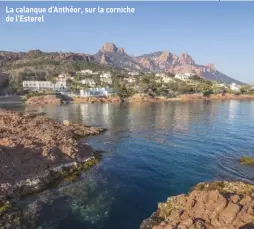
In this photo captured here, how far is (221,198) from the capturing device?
19.2 m

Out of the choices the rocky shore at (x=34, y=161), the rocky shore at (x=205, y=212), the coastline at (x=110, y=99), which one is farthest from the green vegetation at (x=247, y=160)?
the coastline at (x=110, y=99)

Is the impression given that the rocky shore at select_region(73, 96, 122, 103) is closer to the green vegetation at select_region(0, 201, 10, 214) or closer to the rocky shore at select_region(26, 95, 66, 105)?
the rocky shore at select_region(26, 95, 66, 105)

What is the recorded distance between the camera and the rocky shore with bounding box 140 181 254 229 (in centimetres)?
1736

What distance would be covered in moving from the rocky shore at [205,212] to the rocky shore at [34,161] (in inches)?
473

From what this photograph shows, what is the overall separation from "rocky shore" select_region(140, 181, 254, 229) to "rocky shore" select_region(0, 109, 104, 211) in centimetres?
1201

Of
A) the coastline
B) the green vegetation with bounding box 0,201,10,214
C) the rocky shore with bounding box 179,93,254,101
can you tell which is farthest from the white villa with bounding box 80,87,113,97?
the green vegetation with bounding box 0,201,10,214

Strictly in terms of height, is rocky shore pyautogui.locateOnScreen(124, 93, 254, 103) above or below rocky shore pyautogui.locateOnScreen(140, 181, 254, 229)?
above

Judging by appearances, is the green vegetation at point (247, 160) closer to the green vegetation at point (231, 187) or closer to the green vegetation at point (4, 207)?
the green vegetation at point (231, 187)

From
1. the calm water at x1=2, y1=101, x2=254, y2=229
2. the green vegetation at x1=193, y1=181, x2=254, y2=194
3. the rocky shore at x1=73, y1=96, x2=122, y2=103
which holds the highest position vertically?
the rocky shore at x1=73, y1=96, x2=122, y2=103

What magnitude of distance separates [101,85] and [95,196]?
169347 mm

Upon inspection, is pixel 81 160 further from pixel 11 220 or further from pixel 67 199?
pixel 11 220

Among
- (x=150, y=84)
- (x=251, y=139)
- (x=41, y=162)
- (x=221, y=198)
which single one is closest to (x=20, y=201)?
(x=41, y=162)

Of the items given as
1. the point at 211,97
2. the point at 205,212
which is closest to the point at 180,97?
the point at 211,97

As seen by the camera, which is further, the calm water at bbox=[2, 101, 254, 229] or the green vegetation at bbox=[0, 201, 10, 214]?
the green vegetation at bbox=[0, 201, 10, 214]
